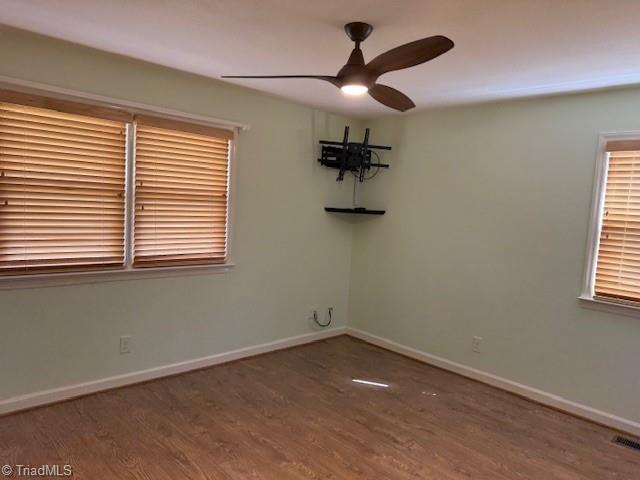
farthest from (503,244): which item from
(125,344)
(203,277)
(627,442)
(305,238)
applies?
(125,344)

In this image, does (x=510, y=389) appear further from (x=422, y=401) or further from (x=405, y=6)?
(x=405, y=6)

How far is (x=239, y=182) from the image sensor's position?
373 cm

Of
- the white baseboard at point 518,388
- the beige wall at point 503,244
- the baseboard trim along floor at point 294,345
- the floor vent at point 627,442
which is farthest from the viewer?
the beige wall at point 503,244

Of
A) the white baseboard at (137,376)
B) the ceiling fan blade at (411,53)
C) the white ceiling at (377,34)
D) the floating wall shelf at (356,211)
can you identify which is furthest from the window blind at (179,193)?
the ceiling fan blade at (411,53)

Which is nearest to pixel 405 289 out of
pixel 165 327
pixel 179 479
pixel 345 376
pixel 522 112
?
pixel 345 376

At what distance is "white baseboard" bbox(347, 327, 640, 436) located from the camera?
2984mm

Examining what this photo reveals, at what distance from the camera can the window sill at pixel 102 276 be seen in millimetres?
2730

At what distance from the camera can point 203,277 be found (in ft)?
11.9

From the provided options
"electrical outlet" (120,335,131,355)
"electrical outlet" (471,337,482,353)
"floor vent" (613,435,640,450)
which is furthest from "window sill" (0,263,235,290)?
"floor vent" (613,435,640,450)

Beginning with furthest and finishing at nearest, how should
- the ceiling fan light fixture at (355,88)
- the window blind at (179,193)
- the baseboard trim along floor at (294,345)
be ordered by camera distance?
the window blind at (179,193) → the baseboard trim along floor at (294,345) → the ceiling fan light fixture at (355,88)

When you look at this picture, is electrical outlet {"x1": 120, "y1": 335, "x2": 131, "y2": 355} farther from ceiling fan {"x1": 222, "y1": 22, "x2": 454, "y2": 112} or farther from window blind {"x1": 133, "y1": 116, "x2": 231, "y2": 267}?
ceiling fan {"x1": 222, "y1": 22, "x2": 454, "y2": 112}

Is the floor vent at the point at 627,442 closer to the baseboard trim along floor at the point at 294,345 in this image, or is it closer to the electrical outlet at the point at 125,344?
the baseboard trim along floor at the point at 294,345

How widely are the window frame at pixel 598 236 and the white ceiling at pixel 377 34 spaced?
40 centimetres

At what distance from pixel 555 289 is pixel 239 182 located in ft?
8.71
